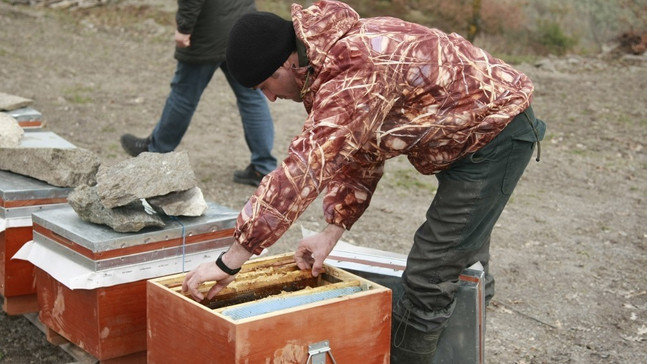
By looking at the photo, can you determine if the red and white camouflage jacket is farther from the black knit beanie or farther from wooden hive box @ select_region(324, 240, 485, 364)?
wooden hive box @ select_region(324, 240, 485, 364)

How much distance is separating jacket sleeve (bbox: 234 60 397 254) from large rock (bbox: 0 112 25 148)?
1.76 metres

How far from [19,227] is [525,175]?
4.35 m

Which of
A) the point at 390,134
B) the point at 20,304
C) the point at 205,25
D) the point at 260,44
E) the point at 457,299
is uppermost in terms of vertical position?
the point at 260,44

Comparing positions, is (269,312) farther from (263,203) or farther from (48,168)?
(48,168)

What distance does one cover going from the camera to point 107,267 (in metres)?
3.09

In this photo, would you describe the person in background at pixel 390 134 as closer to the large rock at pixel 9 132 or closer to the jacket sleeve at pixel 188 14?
the large rock at pixel 9 132

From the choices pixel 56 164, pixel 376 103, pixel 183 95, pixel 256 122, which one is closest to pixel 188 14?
pixel 183 95

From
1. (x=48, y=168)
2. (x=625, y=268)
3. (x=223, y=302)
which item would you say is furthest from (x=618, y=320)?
(x=48, y=168)

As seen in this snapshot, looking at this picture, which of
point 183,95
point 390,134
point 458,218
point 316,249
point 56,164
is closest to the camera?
point 390,134

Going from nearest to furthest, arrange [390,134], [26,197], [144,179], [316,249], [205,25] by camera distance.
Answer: [390,134] < [316,249] < [144,179] < [26,197] < [205,25]

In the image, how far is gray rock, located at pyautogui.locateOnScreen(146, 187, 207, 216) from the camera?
3.29 m

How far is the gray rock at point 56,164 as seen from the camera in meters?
3.65

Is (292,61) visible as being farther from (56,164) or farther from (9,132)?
(9,132)

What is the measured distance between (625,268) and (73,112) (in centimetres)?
514
